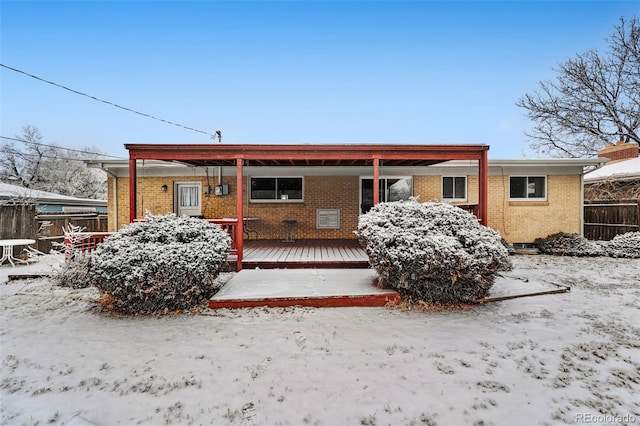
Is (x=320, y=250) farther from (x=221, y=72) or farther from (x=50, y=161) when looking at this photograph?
(x=50, y=161)

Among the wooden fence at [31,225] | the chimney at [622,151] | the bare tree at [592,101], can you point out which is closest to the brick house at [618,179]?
the chimney at [622,151]

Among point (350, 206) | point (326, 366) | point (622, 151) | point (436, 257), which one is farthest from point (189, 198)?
point (622, 151)

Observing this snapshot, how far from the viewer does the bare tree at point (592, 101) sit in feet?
61.6

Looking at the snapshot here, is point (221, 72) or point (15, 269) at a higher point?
point (221, 72)

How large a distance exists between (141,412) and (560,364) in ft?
12.4

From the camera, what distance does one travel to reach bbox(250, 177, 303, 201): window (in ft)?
35.6

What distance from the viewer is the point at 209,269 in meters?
5.02

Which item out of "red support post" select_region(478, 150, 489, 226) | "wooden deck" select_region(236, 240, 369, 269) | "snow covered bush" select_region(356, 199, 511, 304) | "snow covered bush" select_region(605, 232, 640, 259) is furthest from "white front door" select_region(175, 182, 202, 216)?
"snow covered bush" select_region(605, 232, 640, 259)

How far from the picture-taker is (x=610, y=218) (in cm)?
1164

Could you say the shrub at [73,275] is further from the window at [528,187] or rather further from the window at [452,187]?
the window at [528,187]

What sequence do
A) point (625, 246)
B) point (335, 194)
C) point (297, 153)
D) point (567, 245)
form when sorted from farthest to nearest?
point (335, 194)
point (567, 245)
point (625, 246)
point (297, 153)

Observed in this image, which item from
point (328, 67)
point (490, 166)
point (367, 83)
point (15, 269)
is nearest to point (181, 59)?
point (328, 67)

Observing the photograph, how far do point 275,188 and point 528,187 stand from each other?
28.0 ft

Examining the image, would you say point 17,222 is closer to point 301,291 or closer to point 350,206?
point 301,291
